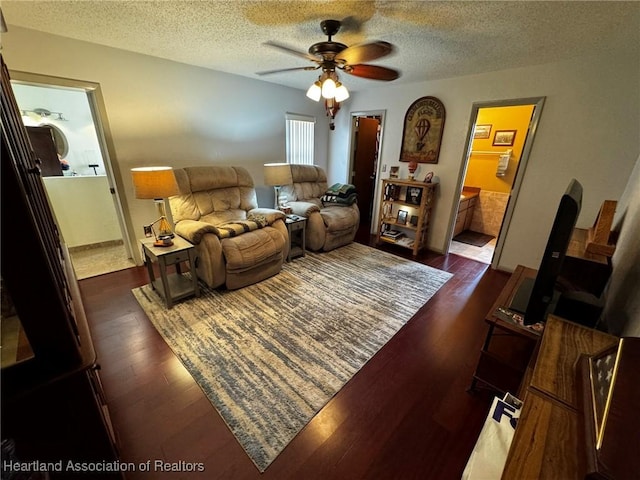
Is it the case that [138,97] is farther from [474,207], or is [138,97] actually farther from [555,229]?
[474,207]

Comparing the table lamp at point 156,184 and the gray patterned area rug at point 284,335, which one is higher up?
the table lamp at point 156,184

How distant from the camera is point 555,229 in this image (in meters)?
1.12

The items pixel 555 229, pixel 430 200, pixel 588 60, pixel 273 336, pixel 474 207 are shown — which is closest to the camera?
pixel 555 229

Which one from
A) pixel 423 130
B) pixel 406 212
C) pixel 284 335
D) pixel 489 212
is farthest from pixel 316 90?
pixel 489 212

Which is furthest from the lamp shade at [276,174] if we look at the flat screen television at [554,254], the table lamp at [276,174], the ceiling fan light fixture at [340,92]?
the flat screen television at [554,254]

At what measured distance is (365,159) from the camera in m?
4.86

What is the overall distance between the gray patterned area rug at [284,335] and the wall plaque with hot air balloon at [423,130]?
5.64ft

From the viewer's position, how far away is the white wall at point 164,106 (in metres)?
2.26

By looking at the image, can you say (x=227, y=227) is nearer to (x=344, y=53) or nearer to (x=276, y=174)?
(x=276, y=174)

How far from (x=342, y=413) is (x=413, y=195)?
3118 mm

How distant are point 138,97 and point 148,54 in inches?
17.7

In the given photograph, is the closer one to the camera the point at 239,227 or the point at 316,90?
the point at 316,90

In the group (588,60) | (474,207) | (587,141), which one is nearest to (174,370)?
(587,141)

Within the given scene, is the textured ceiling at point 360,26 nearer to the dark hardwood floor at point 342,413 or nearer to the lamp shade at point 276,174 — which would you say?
the lamp shade at point 276,174
